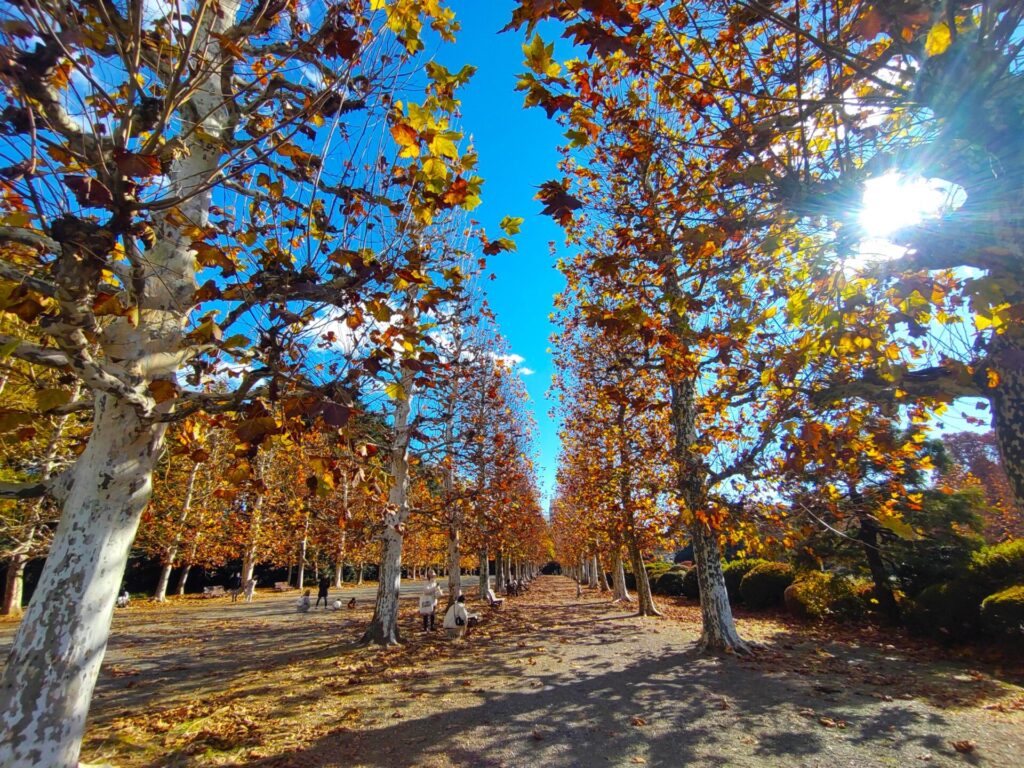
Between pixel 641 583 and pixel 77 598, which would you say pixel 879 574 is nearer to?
pixel 641 583

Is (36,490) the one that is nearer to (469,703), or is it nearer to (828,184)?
(469,703)

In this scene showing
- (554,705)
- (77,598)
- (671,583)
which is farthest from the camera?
(671,583)

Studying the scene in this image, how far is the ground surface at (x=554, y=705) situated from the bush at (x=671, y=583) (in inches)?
470

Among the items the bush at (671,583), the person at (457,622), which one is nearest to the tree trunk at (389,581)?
the person at (457,622)

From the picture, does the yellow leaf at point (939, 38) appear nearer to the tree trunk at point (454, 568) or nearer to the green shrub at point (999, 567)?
the green shrub at point (999, 567)

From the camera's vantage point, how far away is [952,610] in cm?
930

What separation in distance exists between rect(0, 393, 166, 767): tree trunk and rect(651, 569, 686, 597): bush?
22415mm

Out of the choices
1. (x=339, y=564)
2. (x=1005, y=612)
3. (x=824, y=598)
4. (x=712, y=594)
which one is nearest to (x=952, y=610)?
(x=1005, y=612)

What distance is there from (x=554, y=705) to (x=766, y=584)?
12.1 m

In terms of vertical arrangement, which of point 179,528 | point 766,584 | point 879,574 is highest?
point 179,528

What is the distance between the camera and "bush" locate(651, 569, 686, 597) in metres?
22.4

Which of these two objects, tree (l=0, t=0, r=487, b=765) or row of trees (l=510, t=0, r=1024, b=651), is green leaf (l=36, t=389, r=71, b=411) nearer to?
tree (l=0, t=0, r=487, b=765)

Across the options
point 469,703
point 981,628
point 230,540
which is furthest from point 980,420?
point 230,540

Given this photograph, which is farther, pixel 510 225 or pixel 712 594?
pixel 712 594
